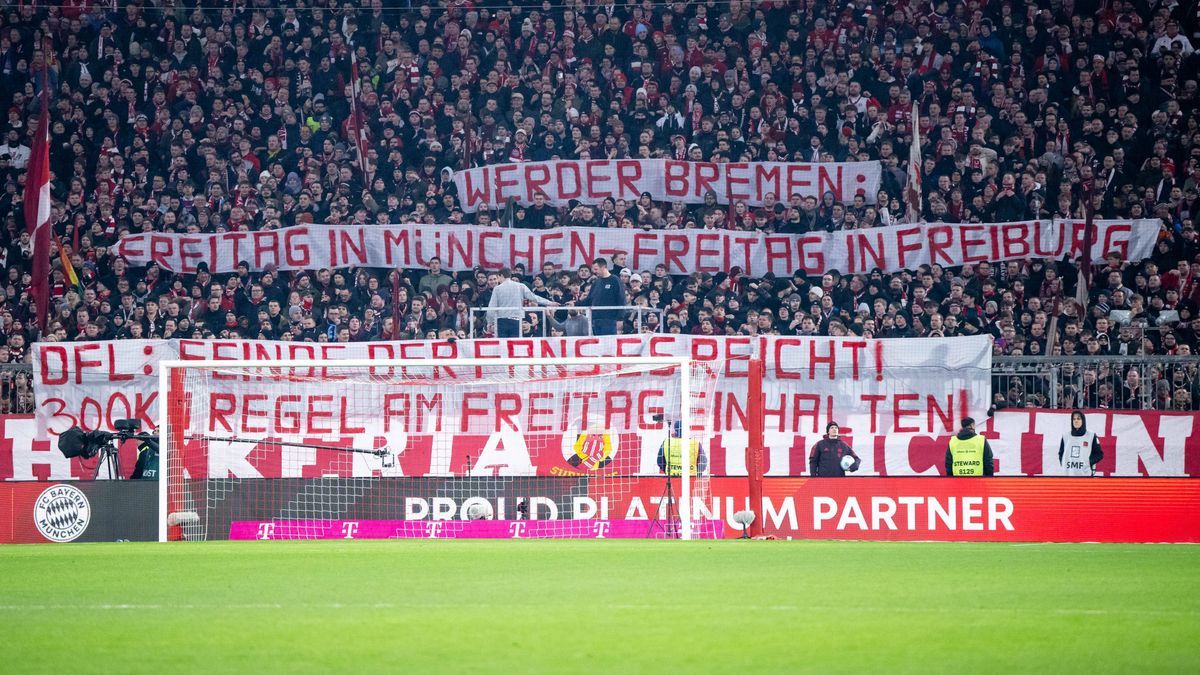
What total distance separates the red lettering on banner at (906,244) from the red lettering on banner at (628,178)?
4.28 meters

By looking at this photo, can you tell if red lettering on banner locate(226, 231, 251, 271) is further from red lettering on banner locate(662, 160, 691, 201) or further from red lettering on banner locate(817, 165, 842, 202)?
red lettering on banner locate(817, 165, 842, 202)

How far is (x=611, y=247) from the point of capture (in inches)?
889

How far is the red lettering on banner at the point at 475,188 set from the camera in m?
24.2

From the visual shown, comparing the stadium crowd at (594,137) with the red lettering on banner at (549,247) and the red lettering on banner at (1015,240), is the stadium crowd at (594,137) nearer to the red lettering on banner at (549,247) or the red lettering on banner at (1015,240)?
the red lettering on banner at (1015,240)

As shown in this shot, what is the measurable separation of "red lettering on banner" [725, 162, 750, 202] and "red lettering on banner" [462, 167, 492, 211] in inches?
150

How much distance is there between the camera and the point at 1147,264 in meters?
21.1

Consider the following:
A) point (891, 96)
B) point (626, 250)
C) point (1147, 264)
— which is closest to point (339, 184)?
point (626, 250)

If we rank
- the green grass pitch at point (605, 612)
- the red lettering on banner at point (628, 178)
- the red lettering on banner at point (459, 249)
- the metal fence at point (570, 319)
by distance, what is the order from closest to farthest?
the green grass pitch at point (605, 612) → the metal fence at point (570, 319) → the red lettering on banner at point (459, 249) → the red lettering on banner at point (628, 178)

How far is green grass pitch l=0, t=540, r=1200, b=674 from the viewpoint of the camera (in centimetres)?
651

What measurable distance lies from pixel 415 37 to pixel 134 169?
221 inches

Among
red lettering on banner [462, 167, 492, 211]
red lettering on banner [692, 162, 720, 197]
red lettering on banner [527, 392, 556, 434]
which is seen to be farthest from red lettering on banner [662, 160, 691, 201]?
red lettering on banner [527, 392, 556, 434]

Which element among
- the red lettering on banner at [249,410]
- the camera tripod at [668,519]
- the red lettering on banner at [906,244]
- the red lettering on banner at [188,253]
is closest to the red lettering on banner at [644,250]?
the red lettering on banner at [906,244]

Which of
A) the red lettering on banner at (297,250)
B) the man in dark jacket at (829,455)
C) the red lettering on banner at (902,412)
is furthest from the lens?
the red lettering on banner at (297,250)

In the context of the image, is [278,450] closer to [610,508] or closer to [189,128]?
[610,508]
